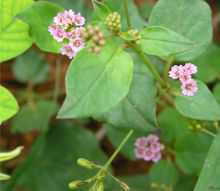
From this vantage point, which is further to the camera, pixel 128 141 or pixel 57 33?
pixel 128 141

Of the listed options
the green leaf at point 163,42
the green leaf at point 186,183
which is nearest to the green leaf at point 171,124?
the green leaf at point 186,183

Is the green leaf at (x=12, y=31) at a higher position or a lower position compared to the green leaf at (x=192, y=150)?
higher

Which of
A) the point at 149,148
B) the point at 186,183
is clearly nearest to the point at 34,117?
the point at 149,148

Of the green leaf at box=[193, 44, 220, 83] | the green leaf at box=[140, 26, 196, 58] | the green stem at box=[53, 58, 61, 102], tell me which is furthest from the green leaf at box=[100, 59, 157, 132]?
the green stem at box=[53, 58, 61, 102]

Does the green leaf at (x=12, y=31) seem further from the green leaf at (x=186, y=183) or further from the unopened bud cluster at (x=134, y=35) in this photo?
the green leaf at (x=186, y=183)

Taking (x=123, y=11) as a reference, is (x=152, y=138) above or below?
below

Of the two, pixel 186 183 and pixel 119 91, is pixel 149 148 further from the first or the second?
pixel 119 91

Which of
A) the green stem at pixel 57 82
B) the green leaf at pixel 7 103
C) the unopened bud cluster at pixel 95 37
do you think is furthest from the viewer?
the green stem at pixel 57 82
